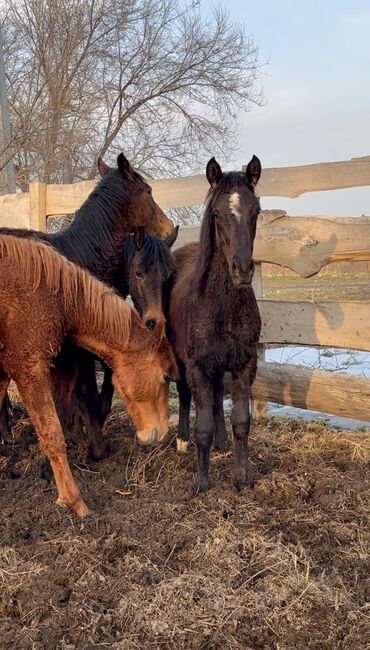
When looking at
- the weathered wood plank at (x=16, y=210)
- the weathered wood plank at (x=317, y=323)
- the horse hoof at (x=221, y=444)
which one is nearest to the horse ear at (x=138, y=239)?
the weathered wood plank at (x=317, y=323)

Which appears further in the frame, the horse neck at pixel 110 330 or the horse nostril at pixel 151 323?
the horse nostril at pixel 151 323

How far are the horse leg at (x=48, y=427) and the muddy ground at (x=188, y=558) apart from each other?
0.14 m

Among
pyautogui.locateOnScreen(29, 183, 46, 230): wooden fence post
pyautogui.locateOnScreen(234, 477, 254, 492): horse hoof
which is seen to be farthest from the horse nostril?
pyautogui.locateOnScreen(29, 183, 46, 230): wooden fence post

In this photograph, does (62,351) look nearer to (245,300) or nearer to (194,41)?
(245,300)

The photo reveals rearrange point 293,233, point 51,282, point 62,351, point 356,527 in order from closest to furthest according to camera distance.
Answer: point 356,527 → point 51,282 → point 62,351 → point 293,233

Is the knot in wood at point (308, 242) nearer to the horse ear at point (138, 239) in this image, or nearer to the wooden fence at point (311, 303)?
the wooden fence at point (311, 303)

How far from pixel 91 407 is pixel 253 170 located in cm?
209

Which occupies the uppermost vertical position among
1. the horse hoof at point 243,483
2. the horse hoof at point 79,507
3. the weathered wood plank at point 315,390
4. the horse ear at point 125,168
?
the horse ear at point 125,168

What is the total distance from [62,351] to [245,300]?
133cm

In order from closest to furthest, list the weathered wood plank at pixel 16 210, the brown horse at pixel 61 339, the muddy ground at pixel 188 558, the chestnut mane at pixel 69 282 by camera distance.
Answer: the muddy ground at pixel 188 558 → the brown horse at pixel 61 339 → the chestnut mane at pixel 69 282 → the weathered wood plank at pixel 16 210

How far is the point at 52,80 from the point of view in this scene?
13.1 m

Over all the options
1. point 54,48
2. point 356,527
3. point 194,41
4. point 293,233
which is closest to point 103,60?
point 54,48

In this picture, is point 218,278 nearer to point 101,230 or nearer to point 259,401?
point 101,230

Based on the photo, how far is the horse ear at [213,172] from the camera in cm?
350
